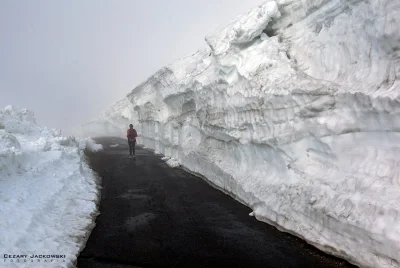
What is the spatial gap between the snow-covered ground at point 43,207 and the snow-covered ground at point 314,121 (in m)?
4.77

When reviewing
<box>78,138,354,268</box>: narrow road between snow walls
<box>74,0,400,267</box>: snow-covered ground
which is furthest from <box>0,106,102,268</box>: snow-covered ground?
<box>74,0,400,267</box>: snow-covered ground

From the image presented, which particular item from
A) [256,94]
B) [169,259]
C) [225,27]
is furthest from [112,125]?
[169,259]

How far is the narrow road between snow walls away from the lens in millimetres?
6602

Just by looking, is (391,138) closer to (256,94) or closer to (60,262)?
(256,94)

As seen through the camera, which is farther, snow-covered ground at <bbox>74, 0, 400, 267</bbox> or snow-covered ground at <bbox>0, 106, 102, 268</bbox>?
snow-covered ground at <bbox>0, 106, 102, 268</bbox>

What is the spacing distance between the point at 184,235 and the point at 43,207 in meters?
3.75

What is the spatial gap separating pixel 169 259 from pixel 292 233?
9.64 feet

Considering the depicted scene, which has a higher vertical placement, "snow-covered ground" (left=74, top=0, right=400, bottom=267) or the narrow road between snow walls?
"snow-covered ground" (left=74, top=0, right=400, bottom=267)

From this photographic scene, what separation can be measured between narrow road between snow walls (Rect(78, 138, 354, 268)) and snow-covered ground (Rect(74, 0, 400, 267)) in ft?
1.77

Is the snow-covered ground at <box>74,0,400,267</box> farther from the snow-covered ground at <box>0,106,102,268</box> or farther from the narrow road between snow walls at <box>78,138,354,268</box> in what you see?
the snow-covered ground at <box>0,106,102,268</box>

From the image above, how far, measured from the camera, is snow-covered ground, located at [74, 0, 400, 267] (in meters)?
6.32

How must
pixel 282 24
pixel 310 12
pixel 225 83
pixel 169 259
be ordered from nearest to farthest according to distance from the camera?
pixel 169 259 → pixel 310 12 → pixel 282 24 → pixel 225 83

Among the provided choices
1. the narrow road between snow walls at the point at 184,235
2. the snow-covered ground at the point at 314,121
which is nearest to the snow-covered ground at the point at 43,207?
the narrow road between snow walls at the point at 184,235

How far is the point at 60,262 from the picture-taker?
6371 mm
